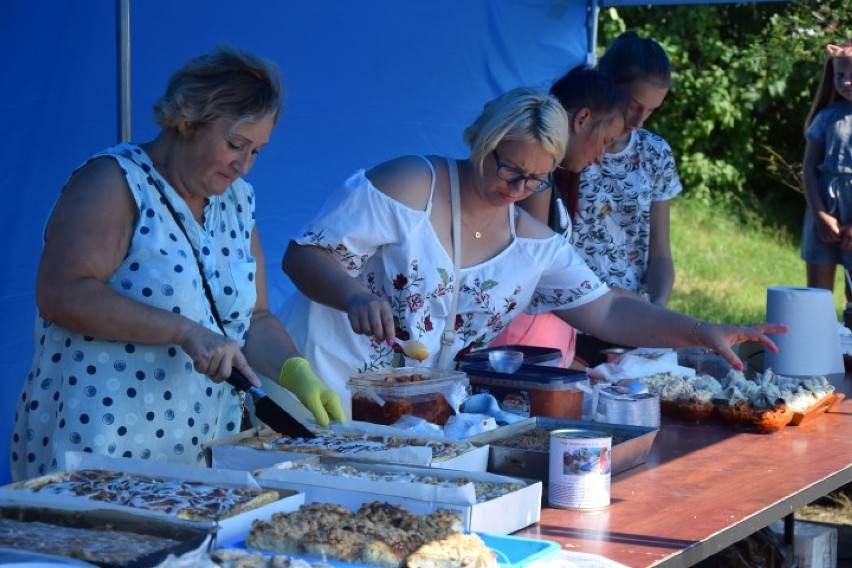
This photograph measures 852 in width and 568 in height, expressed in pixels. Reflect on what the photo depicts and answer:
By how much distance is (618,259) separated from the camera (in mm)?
4184

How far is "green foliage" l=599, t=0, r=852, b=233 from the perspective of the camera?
435 inches

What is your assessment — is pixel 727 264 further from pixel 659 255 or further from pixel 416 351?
pixel 416 351

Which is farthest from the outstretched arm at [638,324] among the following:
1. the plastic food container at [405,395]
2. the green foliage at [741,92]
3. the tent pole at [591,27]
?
the green foliage at [741,92]

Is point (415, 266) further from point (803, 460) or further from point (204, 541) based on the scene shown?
point (204, 541)

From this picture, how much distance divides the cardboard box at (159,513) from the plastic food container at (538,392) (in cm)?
90

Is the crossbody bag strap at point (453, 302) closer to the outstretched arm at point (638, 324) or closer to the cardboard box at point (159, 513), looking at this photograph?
the outstretched arm at point (638, 324)

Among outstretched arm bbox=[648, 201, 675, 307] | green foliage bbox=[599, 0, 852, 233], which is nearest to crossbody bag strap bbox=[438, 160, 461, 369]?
outstretched arm bbox=[648, 201, 675, 307]

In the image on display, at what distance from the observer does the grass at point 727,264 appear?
925 centimetres

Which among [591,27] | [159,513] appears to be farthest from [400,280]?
[591,27]

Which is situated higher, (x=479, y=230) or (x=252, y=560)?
(x=479, y=230)

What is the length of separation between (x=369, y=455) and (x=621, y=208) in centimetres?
224

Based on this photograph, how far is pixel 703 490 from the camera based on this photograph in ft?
7.63

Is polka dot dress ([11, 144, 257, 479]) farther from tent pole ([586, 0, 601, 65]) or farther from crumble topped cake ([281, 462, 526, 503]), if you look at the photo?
tent pole ([586, 0, 601, 65])

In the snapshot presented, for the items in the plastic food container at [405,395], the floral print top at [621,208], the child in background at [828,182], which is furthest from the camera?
the child in background at [828,182]
